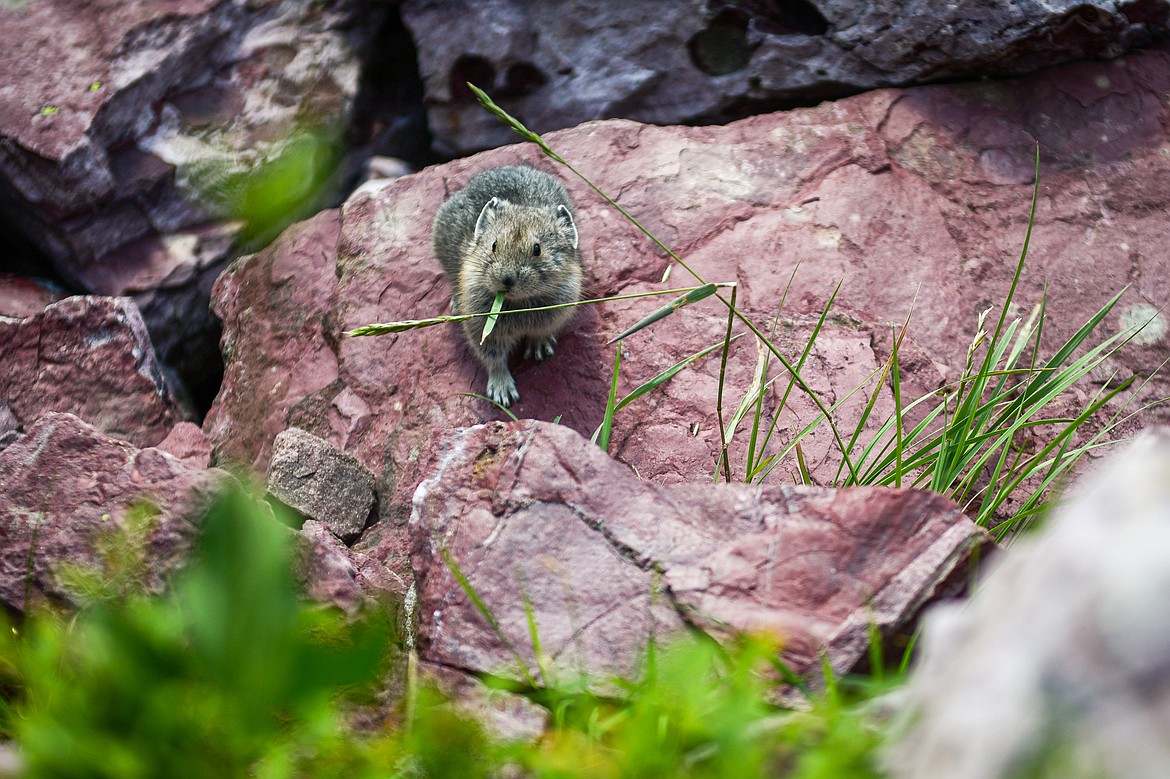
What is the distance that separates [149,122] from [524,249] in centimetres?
323

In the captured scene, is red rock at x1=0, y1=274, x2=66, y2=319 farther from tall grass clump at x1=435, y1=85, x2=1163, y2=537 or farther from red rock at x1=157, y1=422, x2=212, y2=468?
tall grass clump at x1=435, y1=85, x2=1163, y2=537

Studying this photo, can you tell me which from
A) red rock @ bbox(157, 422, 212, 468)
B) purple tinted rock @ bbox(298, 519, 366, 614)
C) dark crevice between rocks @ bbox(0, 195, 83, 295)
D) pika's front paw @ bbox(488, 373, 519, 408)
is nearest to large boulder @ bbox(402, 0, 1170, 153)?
pika's front paw @ bbox(488, 373, 519, 408)

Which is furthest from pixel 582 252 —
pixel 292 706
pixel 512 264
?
pixel 292 706

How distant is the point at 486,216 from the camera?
541cm

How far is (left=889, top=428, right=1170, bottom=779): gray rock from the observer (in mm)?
1327

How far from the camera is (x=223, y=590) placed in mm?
1020

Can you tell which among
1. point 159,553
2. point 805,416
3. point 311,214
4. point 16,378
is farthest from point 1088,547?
point 311,214

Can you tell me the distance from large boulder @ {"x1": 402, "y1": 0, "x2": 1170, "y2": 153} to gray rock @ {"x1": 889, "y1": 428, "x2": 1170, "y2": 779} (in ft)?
16.4

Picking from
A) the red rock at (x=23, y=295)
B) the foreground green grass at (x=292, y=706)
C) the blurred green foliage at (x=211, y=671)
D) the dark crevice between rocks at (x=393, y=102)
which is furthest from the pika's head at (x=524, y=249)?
the blurred green foliage at (x=211, y=671)

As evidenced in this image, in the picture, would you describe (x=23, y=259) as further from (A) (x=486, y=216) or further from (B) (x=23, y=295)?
(A) (x=486, y=216)

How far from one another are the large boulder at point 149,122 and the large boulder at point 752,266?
0.62 metres

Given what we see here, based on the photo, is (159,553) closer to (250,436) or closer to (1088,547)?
(250,436)

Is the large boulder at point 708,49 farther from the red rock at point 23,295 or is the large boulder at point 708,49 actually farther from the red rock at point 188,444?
the red rock at point 188,444

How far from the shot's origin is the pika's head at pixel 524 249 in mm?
5125
